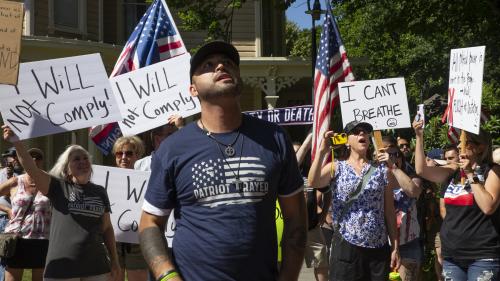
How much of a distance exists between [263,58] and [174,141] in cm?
1824

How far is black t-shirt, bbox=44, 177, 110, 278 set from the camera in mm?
A: 7242

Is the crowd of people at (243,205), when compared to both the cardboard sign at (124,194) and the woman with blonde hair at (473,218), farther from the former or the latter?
the cardboard sign at (124,194)

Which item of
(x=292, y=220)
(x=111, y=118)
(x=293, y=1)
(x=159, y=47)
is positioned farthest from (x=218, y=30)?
(x=292, y=220)

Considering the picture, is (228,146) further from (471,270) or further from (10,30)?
(10,30)

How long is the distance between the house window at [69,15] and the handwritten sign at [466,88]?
13585mm

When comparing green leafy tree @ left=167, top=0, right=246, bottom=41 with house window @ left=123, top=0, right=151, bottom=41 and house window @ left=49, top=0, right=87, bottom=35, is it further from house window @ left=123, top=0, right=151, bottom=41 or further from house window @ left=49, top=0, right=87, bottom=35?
house window @ left=123, top=0, right=151, bottom=41

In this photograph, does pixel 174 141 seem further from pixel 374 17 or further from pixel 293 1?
pixel 374 17

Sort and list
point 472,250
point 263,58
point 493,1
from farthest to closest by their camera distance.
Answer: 1. point 263,58
2. point 493,1
3. point 472,250

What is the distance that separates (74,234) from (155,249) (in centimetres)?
345

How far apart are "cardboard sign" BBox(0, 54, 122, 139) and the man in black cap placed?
3442 mm

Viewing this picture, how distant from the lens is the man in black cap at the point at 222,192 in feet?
12.8

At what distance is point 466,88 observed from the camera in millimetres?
7344

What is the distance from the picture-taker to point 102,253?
7.46 metres

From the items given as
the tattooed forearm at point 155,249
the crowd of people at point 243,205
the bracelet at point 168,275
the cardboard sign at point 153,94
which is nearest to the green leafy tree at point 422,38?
the crowd of people at point 243,205
